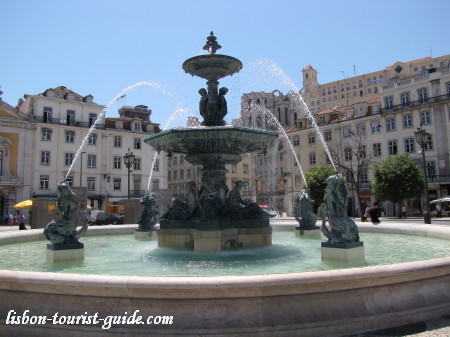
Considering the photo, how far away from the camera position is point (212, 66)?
36.0ft

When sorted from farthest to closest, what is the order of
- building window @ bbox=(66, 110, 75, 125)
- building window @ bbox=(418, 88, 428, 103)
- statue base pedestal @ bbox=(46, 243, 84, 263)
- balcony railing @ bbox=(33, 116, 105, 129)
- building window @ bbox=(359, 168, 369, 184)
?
building window @ bbox=(66, 110, 75, 125) → building window @ bbox=(359, 168, 369, 184) → balcony railing @ bbox=(33, 116, 105, 129) → building window @ bbox=(418, 88, 428, 103) → statue base pedestal @ bbox=(46, 243, 84, 263)

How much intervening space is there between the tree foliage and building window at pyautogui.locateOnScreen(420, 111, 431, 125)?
23.4 ft

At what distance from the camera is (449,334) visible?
14.1 feet

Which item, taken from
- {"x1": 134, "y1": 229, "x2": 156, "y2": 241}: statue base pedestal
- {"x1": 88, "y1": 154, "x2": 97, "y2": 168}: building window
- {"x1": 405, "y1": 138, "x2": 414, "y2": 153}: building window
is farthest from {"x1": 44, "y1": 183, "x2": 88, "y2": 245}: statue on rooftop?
{"x1": 405, "y1": 138, "x2": 414, "y2": 153}: building window

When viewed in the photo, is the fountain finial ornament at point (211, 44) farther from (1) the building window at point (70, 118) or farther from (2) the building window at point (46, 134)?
(1) the building window at point (70, 118)

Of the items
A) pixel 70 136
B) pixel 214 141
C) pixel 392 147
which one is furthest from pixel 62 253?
pixel 392 147

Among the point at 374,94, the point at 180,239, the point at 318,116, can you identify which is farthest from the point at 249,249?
the point at 374,94

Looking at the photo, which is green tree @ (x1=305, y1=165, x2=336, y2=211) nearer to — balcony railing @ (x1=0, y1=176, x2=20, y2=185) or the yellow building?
the yellow building

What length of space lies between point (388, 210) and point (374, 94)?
57260 mm

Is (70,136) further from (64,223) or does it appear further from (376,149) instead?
(64,223)

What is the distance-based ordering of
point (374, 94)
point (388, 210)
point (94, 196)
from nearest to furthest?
point (388, 210)
point (94, 196)
point (374, 94)

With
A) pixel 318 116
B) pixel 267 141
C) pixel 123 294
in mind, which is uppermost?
pixel 318 116

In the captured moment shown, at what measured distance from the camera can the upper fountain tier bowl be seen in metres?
10.7

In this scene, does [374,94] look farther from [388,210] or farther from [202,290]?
[202,290]
